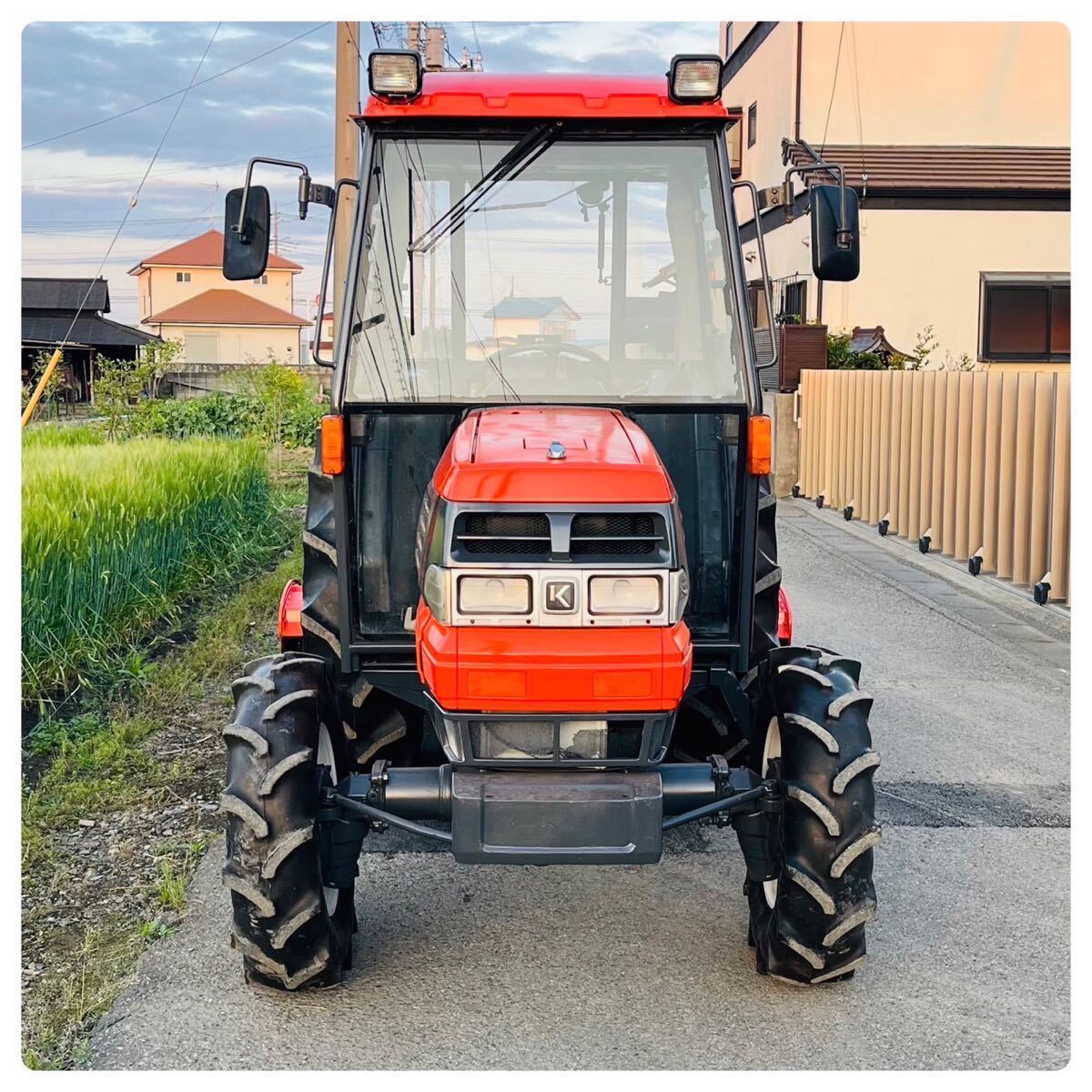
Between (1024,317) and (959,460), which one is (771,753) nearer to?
(959,460)

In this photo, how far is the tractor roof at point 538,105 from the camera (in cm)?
427

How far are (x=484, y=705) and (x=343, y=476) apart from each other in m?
1.11

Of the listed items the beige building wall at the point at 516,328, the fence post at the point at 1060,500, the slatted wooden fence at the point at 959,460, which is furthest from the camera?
the slatted wooden fence at the point at 959,460

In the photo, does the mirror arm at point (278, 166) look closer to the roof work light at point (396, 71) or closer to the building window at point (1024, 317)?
the roof work light at point (396, 71)

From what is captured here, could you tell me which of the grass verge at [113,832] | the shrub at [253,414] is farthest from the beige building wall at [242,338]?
the grass verge at [113,832]

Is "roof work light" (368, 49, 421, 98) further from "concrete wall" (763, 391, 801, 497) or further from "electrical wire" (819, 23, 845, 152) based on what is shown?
"electrical wire" (819, 23, 845, 152)

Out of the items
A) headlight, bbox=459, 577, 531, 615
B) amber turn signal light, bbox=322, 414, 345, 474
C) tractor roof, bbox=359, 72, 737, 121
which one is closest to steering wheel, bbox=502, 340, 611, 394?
amber turn signal light, bbox=322, 414, 345, 474

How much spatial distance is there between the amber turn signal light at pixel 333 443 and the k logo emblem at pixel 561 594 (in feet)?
3.54

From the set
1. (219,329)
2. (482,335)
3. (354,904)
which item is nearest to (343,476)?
(482,335)

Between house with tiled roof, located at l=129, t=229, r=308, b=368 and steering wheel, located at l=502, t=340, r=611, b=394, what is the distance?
223 ft

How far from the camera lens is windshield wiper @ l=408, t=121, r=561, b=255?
4348 mm

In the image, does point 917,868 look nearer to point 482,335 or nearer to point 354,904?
point 354,904

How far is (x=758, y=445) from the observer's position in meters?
4.23

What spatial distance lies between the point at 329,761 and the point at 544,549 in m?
1.05
